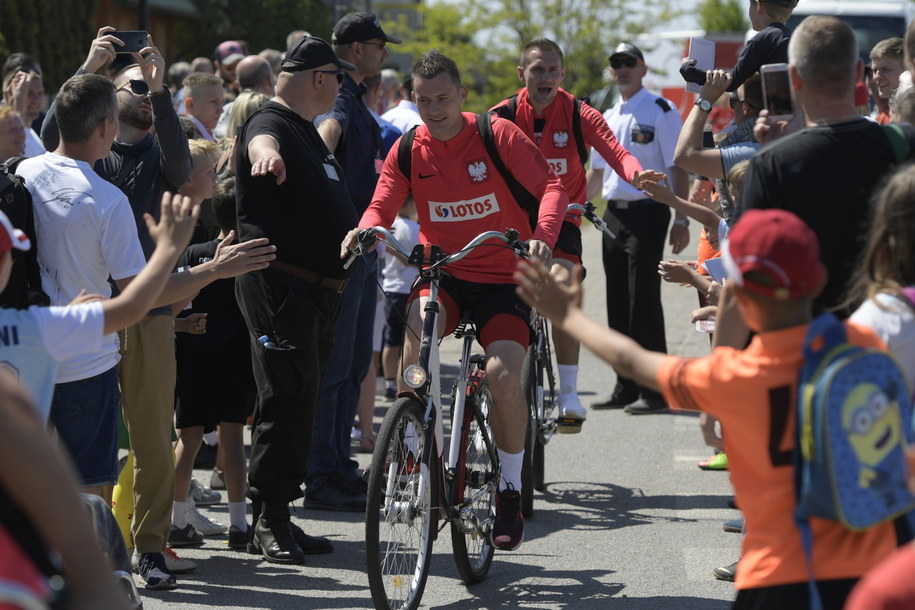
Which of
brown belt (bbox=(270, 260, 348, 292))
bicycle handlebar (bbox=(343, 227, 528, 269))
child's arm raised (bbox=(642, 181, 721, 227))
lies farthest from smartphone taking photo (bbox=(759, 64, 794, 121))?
brown belt (bbox=(270, 260, 348, 292))

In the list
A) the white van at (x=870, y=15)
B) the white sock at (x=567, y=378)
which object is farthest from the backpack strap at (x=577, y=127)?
the white van at (x=870, y=15)

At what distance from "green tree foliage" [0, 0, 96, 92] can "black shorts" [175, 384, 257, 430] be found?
16782 mm

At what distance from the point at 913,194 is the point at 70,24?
23.1m

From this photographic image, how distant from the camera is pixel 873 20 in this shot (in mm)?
26266

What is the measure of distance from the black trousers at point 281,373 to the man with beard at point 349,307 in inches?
41.5

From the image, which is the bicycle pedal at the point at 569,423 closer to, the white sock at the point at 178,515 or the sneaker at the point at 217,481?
the sneaker at the point at 217,481

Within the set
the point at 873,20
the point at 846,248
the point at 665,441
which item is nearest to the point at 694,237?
the point at 873,20

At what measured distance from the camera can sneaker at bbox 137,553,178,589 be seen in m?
5.69

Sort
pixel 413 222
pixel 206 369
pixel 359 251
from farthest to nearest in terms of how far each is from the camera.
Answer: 1. pixel 413 222
2. pixel 206 369
3. pixel 359 251

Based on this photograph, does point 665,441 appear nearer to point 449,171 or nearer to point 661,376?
point 449,171

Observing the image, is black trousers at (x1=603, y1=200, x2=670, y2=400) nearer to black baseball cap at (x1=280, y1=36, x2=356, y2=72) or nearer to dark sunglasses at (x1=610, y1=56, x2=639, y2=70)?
dark sunglasses at (x1=610, y1=56, x2=639, y2=70)

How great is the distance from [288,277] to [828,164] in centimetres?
275

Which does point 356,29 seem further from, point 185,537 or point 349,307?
point 185,537

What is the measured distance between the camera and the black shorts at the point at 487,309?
579cm
